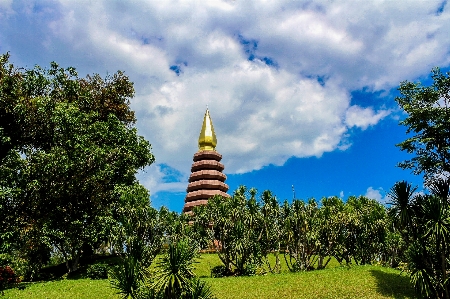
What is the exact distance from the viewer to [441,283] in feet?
61.7

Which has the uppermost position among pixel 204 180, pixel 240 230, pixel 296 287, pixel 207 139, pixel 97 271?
pixel 207 139

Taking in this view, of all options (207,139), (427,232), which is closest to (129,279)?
(427,232)

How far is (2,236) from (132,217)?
831 cm

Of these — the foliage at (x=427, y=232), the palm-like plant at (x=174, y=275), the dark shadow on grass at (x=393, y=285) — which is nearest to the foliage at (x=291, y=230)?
the dark shadow on grass at (x=393, y=285)

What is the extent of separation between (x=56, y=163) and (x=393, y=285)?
Answer: 74.4ft

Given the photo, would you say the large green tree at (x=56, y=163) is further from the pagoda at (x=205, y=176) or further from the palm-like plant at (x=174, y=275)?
the pagoda at (x=205, y=176)

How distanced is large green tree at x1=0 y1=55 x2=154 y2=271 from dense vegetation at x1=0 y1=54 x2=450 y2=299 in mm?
83

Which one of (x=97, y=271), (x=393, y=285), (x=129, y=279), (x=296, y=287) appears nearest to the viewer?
(x=129, y=279)

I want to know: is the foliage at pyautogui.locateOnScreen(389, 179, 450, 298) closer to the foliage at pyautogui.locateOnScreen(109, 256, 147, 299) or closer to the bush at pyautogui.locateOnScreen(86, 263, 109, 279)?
the foliage at pyautogui.locateOnScreen(109, 256, 147, 299)

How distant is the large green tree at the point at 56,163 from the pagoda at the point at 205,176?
22032 mm

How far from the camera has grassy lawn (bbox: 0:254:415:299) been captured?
67.9ft

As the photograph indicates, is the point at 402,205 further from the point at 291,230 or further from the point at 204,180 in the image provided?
the point at 204,180

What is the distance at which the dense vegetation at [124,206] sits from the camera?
20969 mm

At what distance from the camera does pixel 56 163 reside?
2605 cm
